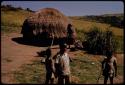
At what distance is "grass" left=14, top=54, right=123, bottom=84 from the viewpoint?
421 inches

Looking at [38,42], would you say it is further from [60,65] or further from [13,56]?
[60,65]

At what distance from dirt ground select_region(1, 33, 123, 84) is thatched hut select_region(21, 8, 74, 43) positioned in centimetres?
117

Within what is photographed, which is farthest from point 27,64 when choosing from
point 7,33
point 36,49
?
point 7,33

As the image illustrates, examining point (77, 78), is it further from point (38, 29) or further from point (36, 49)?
point (38, 29)

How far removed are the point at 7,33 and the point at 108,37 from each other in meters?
7.71

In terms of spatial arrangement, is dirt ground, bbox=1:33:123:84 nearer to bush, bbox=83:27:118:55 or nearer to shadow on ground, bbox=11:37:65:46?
shadow on ground, bbox=11:37:65:46

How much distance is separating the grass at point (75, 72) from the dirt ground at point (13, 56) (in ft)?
1.08

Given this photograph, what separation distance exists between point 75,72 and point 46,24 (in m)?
7.04

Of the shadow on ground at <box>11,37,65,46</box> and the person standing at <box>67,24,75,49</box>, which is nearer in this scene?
the person standing at <box>67,24,75,49</box>

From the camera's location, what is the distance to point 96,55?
16906 millimetres

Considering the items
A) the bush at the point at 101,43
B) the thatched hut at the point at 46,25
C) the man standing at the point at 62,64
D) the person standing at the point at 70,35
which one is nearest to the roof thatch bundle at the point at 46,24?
the thatched hut at the point at 46,25

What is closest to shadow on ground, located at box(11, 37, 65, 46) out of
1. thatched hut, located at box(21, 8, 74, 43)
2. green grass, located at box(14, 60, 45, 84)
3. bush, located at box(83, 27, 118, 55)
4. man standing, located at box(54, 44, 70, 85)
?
thatched hut, located at box(21, 8, 74, 43)

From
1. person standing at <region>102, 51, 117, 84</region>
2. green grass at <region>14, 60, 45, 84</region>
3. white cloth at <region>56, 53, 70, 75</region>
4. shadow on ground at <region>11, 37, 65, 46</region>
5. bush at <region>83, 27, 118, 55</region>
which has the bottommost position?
shadow on ground at <region>11, 37, 65, 46</region>

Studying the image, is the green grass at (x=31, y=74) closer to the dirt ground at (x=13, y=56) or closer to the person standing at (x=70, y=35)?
the dirt ground at (x=13, y=56)
